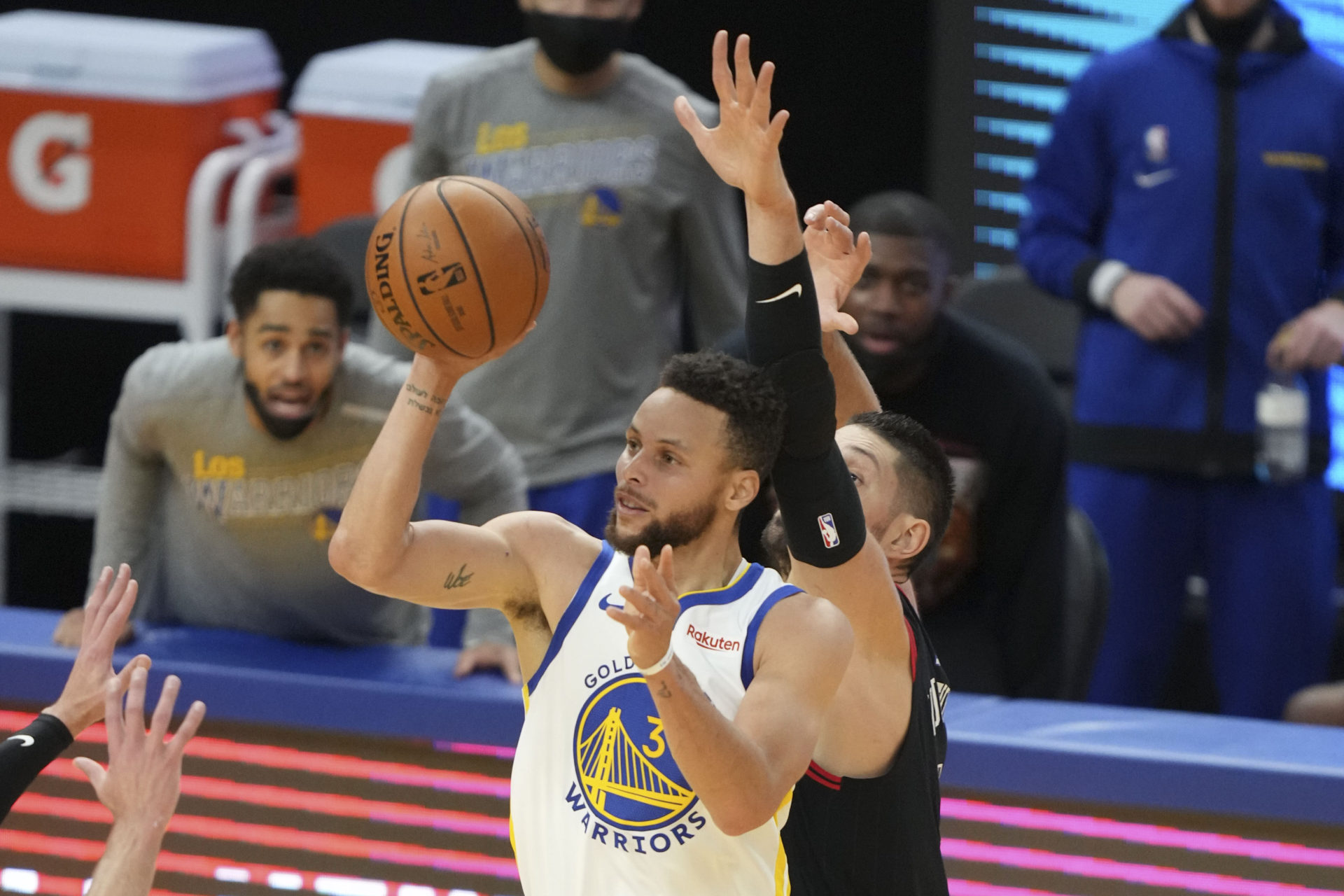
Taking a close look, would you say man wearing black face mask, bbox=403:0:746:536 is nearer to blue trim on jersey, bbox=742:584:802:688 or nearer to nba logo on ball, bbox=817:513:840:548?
blue trim on jersey, bbox=742:584:802:688

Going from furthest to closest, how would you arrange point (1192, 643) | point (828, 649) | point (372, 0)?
1. point (372, 0)
2. point (1192, 643)
3. point (828, 649)

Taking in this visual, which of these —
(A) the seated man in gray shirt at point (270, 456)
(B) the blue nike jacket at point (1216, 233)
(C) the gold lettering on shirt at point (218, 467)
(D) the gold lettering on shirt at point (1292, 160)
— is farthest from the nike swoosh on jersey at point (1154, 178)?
(C) the gold lettering on shirt at point (218, 467)

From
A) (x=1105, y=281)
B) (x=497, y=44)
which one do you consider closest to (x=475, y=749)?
(x=1105, y=281)

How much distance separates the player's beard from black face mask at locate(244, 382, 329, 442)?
1711 mm

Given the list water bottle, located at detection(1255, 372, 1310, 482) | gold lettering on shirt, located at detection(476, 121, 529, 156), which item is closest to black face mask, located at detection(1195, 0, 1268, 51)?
water bottle, located at detection(1255, 372, 1310, 482)

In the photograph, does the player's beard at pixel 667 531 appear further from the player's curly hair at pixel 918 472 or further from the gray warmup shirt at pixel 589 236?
the gray warmup shirt at pixel 589 236

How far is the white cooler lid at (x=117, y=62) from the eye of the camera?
6.18m

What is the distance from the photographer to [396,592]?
2.86 meters

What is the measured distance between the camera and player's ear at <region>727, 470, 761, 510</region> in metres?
2.93

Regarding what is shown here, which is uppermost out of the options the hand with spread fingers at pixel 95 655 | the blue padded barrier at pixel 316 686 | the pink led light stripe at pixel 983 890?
the hand with spread fingers at pixel 95 655

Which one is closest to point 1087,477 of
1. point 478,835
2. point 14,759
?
point 478,835

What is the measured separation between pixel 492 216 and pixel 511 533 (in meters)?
0.50

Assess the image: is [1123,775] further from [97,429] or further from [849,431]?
[97,429]

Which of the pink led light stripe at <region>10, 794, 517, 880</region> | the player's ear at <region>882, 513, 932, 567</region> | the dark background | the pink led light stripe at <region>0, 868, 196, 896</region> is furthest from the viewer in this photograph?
the dark background
